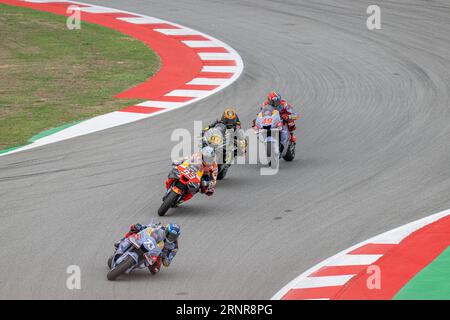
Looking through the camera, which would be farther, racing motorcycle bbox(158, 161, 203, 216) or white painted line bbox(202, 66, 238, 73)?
white painted line bbox(202, 66, 238, 73)

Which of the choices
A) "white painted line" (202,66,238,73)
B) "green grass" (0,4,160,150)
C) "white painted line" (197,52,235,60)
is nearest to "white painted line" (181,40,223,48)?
→ "white painted line" (197,52,235,60)

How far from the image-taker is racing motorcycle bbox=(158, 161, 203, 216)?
1577 centimetres

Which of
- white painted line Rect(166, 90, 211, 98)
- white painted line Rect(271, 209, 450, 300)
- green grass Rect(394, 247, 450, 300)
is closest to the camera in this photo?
green grass Rect(394, 247, 450, 300)

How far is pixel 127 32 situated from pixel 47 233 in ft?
54.4

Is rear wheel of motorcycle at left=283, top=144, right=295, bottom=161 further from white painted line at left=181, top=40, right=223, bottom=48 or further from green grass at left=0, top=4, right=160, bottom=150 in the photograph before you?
white painted line at left=181, top=40, right=223, bottom=48

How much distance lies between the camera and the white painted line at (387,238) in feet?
43.1

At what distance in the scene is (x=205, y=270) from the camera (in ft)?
44.5

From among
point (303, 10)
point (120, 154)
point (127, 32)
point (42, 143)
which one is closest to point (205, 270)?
point (120, 154)

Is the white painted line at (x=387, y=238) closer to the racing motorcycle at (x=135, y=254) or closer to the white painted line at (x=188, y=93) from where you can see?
the racing motorcycle at (x=135, y=254)

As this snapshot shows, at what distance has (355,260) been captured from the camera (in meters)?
14.0

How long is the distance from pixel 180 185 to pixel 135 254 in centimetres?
284

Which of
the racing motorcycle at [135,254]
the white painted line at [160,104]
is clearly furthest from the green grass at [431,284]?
the white painted line at [160,104]

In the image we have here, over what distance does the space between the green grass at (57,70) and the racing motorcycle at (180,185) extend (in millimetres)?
5171

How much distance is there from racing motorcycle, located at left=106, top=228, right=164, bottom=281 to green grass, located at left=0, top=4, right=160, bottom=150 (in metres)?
7.26
